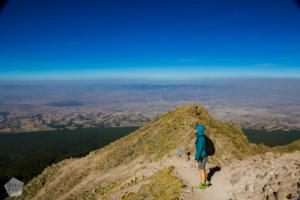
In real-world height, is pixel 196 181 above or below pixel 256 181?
below

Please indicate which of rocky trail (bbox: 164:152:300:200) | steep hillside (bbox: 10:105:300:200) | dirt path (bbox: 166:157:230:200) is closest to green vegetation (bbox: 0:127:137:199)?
steep hillside (bbox: 10:105:300:200)

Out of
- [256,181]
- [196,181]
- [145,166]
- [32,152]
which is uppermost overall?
[256,181]

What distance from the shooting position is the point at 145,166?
1978cm

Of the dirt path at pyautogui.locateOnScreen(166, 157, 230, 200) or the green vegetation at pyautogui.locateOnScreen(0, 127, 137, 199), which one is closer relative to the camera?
the dirt path at pyautogui.locateOnScreen(166, 157, 230, 200)

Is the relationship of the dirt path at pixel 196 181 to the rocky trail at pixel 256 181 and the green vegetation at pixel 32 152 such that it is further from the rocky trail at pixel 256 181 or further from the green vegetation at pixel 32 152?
the green vegetation at pixel 32 152

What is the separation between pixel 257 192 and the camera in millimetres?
9961

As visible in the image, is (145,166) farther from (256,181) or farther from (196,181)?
(256,181)

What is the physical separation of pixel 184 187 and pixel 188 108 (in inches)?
799

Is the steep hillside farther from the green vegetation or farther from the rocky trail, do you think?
the green vegetation

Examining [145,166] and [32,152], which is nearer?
[145,166]

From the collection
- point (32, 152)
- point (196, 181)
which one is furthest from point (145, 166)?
point (32, 152)

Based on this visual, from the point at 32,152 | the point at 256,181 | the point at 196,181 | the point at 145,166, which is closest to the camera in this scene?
the point at 256,181

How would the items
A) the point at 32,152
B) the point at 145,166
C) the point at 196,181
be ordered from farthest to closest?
1. the point at 32,152
2. the point at 145,166
3. the point at 196,181

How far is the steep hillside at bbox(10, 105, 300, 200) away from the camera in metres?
14.9
